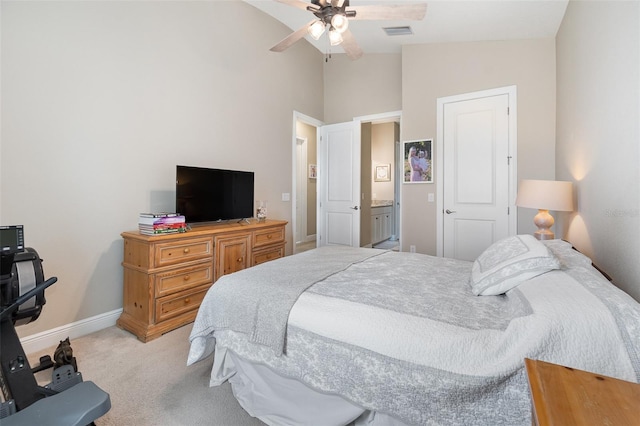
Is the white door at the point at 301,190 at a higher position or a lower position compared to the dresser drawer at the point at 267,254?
higher

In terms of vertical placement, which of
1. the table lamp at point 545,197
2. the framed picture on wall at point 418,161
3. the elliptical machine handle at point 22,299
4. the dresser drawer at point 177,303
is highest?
the framed picture on wall at point 418,161

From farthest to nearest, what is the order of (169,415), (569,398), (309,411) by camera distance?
(169,415)
(309,411)
(569,398)

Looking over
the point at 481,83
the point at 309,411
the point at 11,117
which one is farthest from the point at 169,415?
the point at 481,83

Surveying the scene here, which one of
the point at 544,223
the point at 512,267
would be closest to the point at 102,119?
the point at 512,267

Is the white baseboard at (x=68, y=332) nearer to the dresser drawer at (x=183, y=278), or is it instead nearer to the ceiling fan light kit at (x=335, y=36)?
the dresser drawer at (x=183, y=278)

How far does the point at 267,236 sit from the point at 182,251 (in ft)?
3.35

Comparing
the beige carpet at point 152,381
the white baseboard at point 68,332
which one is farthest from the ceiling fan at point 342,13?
the white baseboard at point 68,332

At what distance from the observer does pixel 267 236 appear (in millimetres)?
3348

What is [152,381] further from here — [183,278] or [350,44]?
[350,44]

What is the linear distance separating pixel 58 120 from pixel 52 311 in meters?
1.41

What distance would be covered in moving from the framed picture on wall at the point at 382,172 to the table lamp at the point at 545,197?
4.47 meters

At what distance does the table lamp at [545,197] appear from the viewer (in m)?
2.31

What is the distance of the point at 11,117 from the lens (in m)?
2.01

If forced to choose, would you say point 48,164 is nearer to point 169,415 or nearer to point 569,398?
point 169,415
